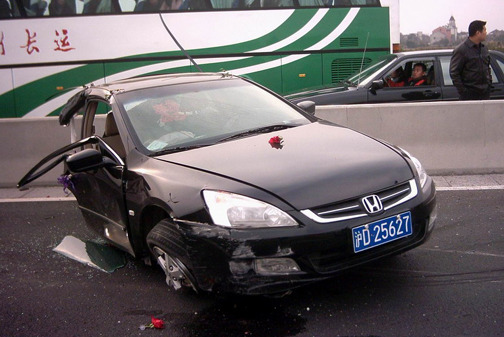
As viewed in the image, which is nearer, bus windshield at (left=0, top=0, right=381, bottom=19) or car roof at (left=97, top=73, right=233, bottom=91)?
car roof at (left=97, top=73, right=233, bottom=91)

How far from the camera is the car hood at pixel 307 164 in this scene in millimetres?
3904

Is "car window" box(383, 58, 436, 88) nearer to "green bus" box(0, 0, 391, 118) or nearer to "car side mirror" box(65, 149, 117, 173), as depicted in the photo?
"green bus" box(0, 0, 391, 118)

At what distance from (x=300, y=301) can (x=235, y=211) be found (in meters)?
0.88

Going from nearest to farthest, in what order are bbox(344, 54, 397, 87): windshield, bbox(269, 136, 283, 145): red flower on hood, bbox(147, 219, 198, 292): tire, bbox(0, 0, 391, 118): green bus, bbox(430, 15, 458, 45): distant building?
1. bbox(147, 219, 198, 292): tire
2. bbox(269, 136, 283, 145): red flower on hood
3. bbox(344, 54, 397, 87): windshield
4. bbox(0, 0, 391, 118): green bus
5. bbox(430, 15, 458, 45): distant building

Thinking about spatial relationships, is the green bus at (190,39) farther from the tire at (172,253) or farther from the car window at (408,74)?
the tire at (172,253)

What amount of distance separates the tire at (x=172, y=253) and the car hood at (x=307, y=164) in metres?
0.45

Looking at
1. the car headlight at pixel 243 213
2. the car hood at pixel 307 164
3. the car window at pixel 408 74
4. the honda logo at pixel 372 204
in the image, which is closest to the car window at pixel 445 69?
the car window at pixel 408 74

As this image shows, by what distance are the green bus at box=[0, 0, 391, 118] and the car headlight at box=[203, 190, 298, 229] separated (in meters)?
8.84

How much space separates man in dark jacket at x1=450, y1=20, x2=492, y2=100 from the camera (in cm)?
884

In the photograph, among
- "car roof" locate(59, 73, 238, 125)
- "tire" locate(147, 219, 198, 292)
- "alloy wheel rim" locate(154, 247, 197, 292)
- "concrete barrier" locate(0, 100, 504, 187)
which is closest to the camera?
"tire" locate(147, 219, 198, 292)

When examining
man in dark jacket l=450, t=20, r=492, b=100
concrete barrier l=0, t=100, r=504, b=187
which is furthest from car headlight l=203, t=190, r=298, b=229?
man in dark jacket l=450, t=20, r=492, b=100

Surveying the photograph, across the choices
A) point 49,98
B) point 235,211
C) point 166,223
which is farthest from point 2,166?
point 235,211

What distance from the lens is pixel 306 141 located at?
465cm

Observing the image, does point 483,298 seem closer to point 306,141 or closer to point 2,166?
point 306,141
